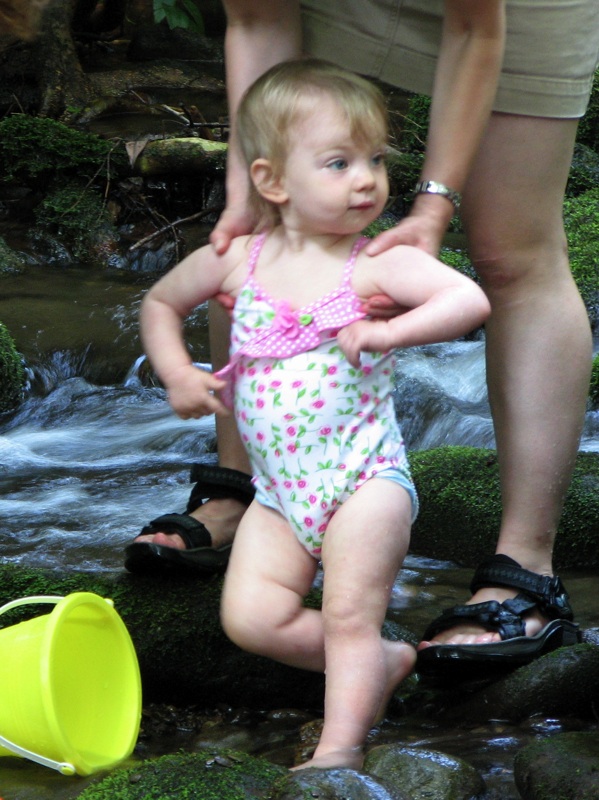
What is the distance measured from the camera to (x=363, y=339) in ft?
6.97

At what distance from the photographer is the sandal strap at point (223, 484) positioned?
9.33 ft

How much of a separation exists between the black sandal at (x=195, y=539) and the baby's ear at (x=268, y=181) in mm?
794

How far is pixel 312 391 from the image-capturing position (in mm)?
2275

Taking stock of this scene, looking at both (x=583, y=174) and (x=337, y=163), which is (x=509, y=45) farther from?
(x=583, y=174)

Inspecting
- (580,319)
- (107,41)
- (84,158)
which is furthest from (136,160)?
(580,319)

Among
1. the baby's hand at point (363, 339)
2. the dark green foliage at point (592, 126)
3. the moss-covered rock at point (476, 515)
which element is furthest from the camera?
the dark green foliage at point (592, 126)

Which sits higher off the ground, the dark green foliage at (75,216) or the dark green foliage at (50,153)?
the dark green foliage at (50,153)

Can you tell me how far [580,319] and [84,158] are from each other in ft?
23.3

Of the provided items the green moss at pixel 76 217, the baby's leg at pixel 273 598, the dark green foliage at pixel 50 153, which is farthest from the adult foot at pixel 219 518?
the dark green foliage at pixel 50 153

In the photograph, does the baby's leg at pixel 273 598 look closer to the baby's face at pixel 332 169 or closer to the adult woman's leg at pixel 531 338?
the adult woman's leg at pixel 531 338

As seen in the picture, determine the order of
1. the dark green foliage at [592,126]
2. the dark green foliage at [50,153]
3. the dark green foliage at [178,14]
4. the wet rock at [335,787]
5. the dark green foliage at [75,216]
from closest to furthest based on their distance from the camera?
the wet rock at [335,787], the dark green foliage at [178,14], the dark green foliage at [75,216], the dark green foliage at [50,153], the dark green foliage at [592,126]

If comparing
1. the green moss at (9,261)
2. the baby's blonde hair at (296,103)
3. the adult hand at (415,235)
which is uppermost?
the baby's blonde hair at (296,103)

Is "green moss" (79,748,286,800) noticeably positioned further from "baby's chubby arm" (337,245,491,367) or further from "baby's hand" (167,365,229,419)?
"baby's chubby arm" (337,245,491,367)

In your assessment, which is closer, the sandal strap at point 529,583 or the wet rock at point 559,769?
the wet rock at point 559,769
